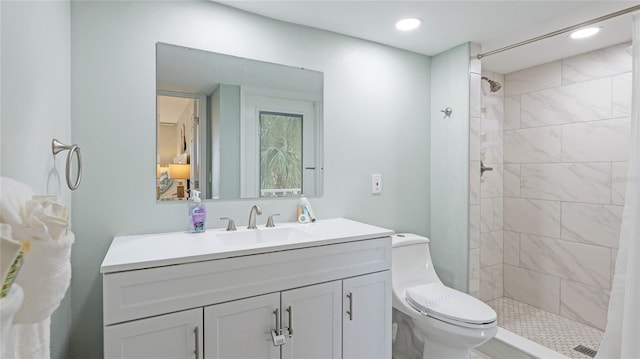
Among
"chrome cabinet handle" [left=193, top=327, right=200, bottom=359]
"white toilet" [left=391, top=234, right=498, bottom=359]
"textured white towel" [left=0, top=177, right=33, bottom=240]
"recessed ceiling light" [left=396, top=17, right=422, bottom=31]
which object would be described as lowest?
"white toilet" [left=391, top=234, right=498, bottom=359]

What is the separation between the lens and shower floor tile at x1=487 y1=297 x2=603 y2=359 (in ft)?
7.27

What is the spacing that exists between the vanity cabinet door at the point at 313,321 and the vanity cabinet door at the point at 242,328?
0.06 meters

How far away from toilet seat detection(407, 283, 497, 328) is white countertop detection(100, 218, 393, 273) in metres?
0.50

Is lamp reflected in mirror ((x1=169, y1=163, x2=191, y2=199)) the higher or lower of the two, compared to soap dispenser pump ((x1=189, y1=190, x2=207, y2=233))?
higher

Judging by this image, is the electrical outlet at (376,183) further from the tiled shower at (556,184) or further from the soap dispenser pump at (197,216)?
the soap dispenser pump at (197,216)

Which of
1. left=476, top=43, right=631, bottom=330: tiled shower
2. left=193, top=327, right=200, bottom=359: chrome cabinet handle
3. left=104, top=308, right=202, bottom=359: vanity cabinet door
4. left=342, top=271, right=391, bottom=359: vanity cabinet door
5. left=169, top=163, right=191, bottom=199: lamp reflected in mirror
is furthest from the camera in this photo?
left=476, top=43, right=631, bottom=330: tiled shower

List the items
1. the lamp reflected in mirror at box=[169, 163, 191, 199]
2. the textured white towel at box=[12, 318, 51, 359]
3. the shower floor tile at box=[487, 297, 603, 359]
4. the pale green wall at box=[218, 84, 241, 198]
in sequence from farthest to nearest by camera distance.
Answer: the shower floor tile at box=[487, 297, 603, 359] → the pale green wall at box=[218, 84, 241, 198] → the lamp reflected in mirror at box=[169, 163, 191, 199] → the textured white towel at box=[12, 318, 51, 359]

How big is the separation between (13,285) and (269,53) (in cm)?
167

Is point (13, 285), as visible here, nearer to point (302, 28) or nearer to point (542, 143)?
point (302, 28)

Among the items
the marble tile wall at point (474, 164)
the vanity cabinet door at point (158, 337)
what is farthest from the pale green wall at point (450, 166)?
the vanity cabinet door at point (158, 337)

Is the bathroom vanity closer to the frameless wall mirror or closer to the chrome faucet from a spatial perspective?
the chrome faucet

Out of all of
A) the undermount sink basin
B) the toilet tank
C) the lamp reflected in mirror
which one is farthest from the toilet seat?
the lamp reflected in mirror

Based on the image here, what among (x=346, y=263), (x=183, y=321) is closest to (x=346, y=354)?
(x=346, y=263)

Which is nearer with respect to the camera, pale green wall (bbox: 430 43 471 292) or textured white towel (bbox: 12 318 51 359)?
textured white towel (bbox: 12 318 51 359)
